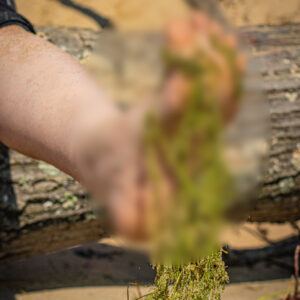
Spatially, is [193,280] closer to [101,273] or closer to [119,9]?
[101,273]

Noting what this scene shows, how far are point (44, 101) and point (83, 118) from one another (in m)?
0.25

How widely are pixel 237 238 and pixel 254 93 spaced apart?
1.97 m

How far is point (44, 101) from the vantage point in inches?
35.4

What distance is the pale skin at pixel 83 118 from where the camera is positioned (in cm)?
52

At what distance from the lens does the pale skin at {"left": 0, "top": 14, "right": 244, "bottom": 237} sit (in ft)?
1.70

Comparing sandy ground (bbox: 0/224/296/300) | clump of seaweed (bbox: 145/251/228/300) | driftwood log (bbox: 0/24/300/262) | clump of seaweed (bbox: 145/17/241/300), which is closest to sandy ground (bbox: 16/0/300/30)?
driftwood log (bbox: 0/24/300/262)

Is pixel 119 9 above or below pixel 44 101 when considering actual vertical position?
above

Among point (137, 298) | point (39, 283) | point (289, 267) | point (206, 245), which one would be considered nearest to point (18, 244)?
point (39, 283)

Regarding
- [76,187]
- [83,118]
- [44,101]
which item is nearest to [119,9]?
[76,187]

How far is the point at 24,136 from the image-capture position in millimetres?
998

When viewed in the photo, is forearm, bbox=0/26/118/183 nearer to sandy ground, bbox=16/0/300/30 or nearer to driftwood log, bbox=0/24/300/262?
driftwood log, bbox=0/24/300/262

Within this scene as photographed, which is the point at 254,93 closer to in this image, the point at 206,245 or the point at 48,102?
the point at 206,245

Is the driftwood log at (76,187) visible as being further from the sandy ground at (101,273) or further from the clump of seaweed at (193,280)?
the clump of seaweed at (193,280)

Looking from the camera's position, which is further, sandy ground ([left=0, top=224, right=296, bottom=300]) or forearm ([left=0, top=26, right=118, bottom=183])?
sandy ground ([left=0, top=224, right=296, bottom=300])
